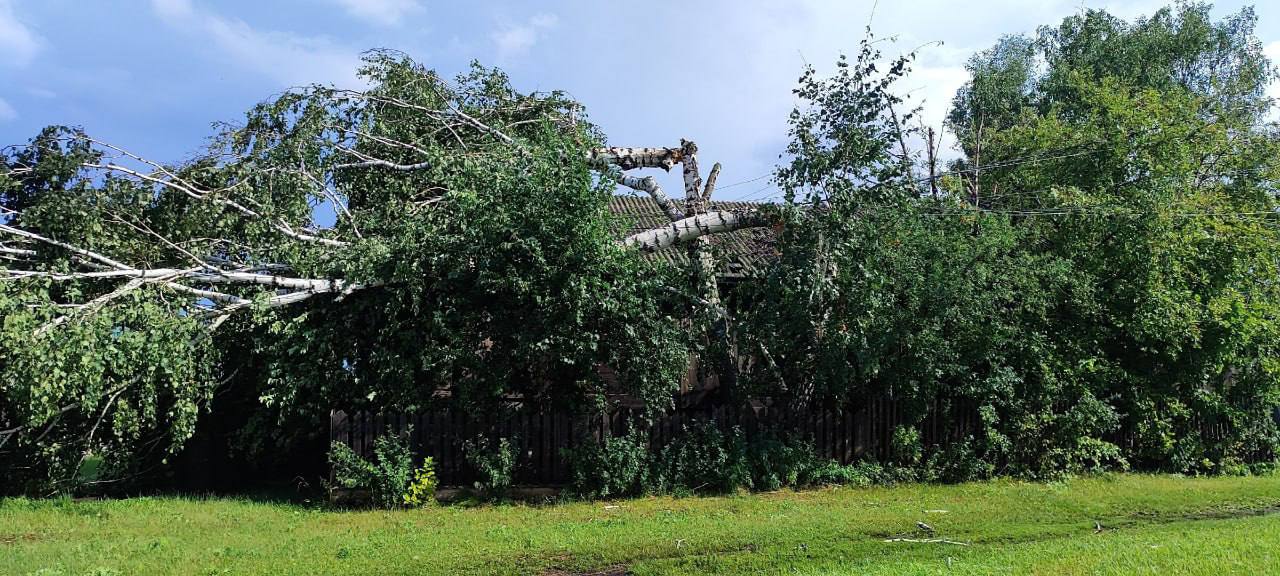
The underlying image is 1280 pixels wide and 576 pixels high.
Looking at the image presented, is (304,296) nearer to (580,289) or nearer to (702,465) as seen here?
(580,289)

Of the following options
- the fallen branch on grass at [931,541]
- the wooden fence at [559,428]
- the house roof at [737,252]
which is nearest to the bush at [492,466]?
the wooden fence at [559,428]

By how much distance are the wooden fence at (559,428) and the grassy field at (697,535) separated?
2.64ft

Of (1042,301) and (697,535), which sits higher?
(1042,301)

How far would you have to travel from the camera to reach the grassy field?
273 inches

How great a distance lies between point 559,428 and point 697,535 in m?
3.36

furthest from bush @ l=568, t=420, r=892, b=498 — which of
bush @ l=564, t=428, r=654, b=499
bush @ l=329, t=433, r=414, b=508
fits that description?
bush @ l=329, t=433, r=414, b=508

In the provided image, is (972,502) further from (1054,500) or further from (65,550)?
(65,550)

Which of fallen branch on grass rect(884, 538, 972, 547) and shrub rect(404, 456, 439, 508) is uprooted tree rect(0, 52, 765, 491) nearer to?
shrub rect(404, 456, 439, 508)

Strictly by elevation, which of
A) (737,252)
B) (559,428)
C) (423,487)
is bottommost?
(423,487)

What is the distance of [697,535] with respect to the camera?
818cm

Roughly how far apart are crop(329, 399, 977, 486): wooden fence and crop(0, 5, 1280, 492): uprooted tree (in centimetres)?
32

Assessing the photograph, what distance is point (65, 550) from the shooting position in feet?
25.5

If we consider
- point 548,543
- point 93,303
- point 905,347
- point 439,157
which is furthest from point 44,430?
point 905,347

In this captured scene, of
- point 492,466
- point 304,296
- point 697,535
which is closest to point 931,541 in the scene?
point 697,535
